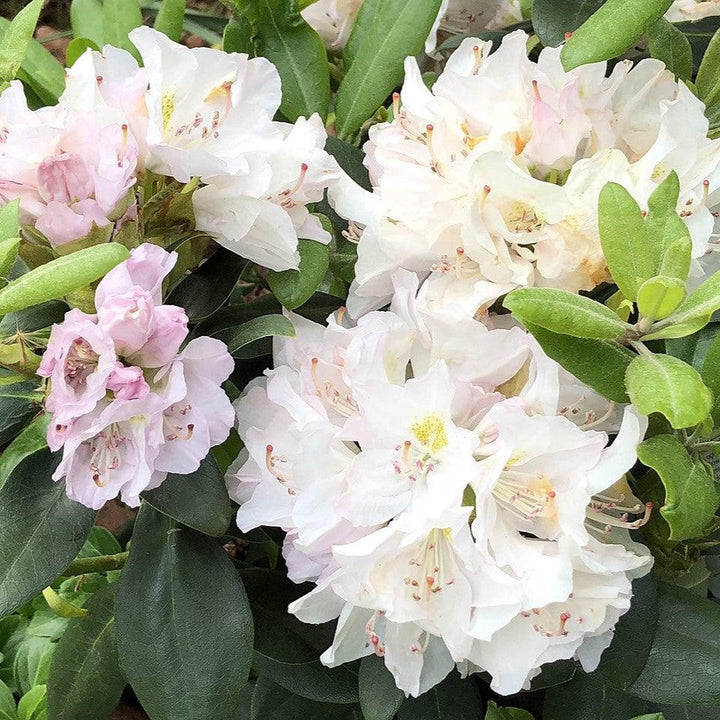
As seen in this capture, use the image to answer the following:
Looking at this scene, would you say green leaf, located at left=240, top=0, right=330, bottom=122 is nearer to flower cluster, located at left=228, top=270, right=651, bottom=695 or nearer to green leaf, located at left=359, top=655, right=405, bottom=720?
flower cluster, located at left=228, top=270, right=651, bottom=695

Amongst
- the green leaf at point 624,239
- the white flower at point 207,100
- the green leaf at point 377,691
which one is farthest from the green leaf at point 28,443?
the green leaf at point 624,239

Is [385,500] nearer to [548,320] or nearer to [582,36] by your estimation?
[548,320]

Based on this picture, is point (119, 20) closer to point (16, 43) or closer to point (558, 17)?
point (16, 43)

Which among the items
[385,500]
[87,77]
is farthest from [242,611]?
[87,77]

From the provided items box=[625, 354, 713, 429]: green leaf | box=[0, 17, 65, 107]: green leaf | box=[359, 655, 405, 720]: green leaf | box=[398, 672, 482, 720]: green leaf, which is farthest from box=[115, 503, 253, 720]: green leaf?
box=[0, 17, 65, 107]: green leaf

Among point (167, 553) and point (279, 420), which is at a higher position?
point (279, 420)

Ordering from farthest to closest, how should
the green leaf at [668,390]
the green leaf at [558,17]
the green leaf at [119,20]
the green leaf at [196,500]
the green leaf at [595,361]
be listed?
the green leaf at [119,20]
the green leaf at [558,17]
the green leaf at [196,500]
the green leaf at [595,361]
the green leaf at [668,390]

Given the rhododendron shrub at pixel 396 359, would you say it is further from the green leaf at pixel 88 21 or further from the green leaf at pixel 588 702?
the green leaf at pixel 88 21
